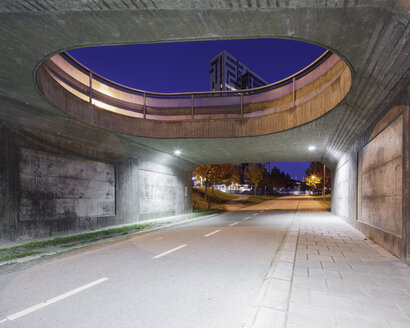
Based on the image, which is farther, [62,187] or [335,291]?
[62,187]

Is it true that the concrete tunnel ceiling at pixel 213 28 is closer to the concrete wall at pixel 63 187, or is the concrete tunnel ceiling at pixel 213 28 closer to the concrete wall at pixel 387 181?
the concrete wall at pixel 387 181

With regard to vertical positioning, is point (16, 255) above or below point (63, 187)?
below

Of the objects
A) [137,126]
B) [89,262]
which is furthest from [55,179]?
[89,262]

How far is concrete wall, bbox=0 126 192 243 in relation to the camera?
879 centimetres

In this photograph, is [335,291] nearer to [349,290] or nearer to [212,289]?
[349,290]

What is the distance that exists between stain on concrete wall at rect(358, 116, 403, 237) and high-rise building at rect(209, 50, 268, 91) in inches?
4519

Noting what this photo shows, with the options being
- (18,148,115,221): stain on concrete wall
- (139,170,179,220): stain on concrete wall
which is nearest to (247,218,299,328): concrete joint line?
(18,148,115,221): stain on concrete wall

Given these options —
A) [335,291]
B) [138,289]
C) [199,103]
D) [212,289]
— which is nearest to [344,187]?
[199,103]

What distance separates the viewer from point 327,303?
373 centimetres

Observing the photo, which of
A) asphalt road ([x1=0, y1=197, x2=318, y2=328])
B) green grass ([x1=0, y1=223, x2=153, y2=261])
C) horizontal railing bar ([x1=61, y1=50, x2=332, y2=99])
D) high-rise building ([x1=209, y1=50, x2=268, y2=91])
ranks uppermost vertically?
high-rise building ([x1=209, y1=50, x2=268, y2=91])

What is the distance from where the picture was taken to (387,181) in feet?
24.8

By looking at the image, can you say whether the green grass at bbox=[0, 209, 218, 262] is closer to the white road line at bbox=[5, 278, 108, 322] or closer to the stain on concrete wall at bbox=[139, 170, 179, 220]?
the white road line at bbox=[5, 278, 108, 322]

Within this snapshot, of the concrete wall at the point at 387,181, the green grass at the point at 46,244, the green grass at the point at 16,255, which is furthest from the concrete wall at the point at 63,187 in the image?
the concrete wall at the point at 387,181

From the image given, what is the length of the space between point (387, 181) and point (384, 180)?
31 cm
